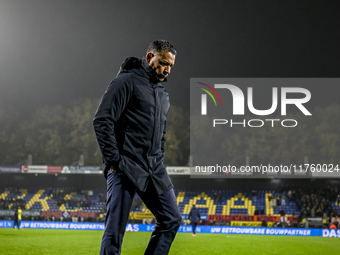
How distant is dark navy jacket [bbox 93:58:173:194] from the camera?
3.53 meters

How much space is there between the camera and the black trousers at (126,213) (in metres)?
3.55

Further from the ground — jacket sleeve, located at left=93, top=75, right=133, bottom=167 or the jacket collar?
the jacket collar

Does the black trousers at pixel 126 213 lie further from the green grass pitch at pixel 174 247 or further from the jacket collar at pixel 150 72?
the green grass pitch at pixel 174 247

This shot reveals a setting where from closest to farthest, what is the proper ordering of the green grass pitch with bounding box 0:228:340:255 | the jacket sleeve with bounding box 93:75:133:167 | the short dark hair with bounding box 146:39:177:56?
1. the jacket sleeve with bounding box 93:75:133:167
2. the short dark hair with bounding box 146:39:177:56
3. the green grass pitch with bounding box 0:228:340:255

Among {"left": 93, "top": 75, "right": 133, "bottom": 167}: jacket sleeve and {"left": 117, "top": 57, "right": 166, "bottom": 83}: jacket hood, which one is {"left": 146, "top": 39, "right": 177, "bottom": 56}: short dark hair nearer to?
{"left": 117, "top": 57, "right": 166, "bottom": 83}: jacket hood

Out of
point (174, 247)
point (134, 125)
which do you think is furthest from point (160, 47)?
point (174, 247)

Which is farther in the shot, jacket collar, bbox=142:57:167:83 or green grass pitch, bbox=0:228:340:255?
green grass pitch, bbox=0:228:340:255

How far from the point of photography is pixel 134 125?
12.1 feet

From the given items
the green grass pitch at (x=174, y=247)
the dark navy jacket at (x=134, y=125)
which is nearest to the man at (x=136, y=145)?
the dark navy jacket at (x=134, y=125)

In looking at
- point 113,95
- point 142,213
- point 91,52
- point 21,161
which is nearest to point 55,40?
point 91,52

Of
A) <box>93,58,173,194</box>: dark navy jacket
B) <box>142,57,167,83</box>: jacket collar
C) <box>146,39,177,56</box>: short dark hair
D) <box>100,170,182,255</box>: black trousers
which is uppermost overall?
<box>146,39,177,56</box>: short dark hair

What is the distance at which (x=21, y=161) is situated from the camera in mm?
46906

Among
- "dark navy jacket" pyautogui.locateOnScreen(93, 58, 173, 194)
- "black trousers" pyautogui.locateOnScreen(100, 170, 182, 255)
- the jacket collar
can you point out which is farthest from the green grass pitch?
the jacket collar

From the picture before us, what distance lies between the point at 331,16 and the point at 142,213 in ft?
81.6
